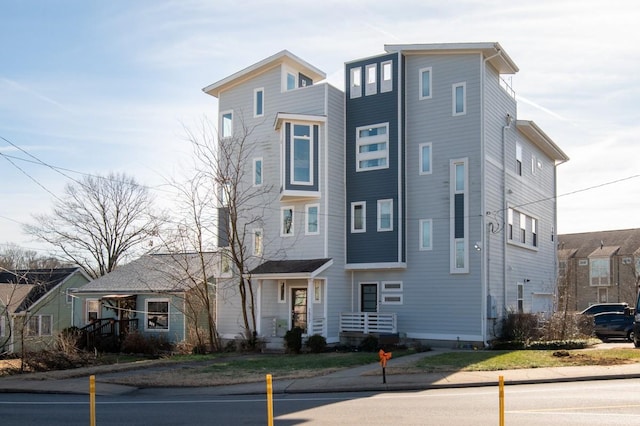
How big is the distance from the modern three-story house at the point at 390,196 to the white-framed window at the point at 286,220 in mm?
57

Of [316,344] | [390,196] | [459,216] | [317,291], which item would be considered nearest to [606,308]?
[459,216]

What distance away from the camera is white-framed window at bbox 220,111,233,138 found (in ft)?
109

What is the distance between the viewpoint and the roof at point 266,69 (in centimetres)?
3153

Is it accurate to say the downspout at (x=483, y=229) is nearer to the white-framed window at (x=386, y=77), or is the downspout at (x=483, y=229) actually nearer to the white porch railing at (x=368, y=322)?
the white porch railing at (x=368, y=322)

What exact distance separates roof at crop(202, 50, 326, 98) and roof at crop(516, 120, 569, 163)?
401 inches

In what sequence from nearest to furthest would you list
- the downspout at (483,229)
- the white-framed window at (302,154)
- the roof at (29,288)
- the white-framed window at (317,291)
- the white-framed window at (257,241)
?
the downspout at (483,229) → the white-framed window at (317,291) → the white-framed window at (302,154) → the white-framed window at (257,241) → the roof at (29,288)

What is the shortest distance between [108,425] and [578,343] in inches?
792

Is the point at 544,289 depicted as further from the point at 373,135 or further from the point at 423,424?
the point at 423,424

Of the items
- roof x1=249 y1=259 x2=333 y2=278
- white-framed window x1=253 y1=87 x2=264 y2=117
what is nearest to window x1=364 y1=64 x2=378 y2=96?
white-framed window x1=253 y1=87 x2=264 y2=117

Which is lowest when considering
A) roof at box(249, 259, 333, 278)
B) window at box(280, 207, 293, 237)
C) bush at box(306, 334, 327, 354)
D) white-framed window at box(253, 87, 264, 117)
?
bush at box(306, 334, 327, 354)

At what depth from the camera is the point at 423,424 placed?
37.6 feet

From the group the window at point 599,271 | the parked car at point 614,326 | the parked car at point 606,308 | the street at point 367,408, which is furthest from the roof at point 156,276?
the window at point 599,271

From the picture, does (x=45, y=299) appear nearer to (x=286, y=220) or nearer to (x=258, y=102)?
(x=286, y=220)

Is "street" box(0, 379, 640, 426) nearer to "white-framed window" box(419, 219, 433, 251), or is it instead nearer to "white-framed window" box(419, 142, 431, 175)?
"white-framed window" box(419, 219, 433, 251)
